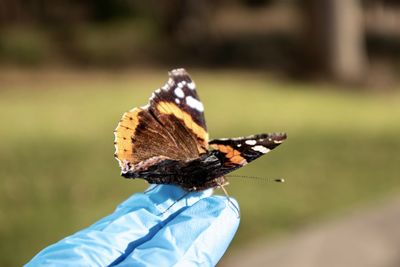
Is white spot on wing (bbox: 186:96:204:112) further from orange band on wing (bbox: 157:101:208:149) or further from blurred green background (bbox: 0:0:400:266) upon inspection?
blurred green background (bbox: 0:0:400:266)

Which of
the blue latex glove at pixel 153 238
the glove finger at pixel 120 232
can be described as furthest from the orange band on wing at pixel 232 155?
the glove finger at pixel 120 232

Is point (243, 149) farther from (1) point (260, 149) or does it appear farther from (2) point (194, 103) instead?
(2) point (194, 103)

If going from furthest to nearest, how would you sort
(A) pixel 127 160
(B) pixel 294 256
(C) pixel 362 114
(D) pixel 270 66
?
(D) pixel 270 66 → (C) pixel 362 114 → (B) pixel 294 256 → (A) pixel 127 160

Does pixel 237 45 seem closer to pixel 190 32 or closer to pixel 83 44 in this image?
pixel 190 32

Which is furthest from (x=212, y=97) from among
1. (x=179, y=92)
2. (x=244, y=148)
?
(x=244, y=148)

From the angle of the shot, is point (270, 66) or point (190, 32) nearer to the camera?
point (270, 66)

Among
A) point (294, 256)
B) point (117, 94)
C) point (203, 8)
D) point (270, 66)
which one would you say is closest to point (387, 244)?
point (294, 256)
